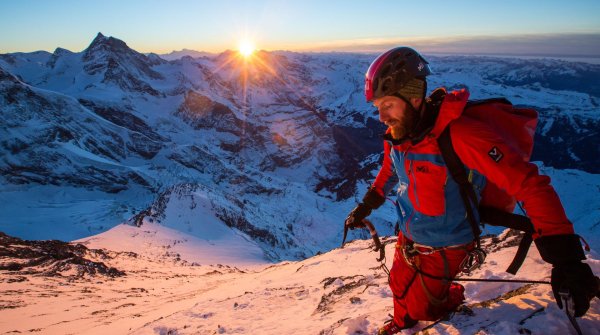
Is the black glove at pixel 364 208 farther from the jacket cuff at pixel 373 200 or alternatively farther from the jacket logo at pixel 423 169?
the jacket logo at pixel 423 169

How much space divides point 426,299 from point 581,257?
1.81 m

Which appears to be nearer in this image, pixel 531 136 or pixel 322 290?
pixel 531 136

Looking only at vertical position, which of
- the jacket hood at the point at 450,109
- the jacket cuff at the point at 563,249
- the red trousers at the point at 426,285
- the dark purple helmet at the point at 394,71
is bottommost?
the red trousers at the point at 426,285

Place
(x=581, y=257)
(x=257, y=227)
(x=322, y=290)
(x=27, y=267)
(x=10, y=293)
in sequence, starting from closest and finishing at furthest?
1. (x=581, y=257)
2. (x=322, y=290)
3. (x=10, y=293)
4. (x=27, y=267)
5. (x=257, y=227)

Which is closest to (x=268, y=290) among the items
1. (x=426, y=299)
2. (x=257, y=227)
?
(x=426, y=299)

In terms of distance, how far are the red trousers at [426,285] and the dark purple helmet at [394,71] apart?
6.15ft

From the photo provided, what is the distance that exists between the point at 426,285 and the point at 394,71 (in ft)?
7.91

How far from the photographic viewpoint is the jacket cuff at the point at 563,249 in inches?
110

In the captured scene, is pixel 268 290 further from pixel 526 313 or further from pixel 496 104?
pixel 496 104

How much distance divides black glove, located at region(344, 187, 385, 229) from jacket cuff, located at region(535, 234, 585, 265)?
2.43 meters

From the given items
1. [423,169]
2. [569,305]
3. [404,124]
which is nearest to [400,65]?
[404,124]

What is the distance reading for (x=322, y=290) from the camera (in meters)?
9.14

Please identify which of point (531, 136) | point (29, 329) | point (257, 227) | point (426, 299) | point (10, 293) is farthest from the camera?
point (257, 227)

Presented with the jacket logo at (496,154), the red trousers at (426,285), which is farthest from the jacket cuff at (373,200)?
the jacket logo at (496,154)
